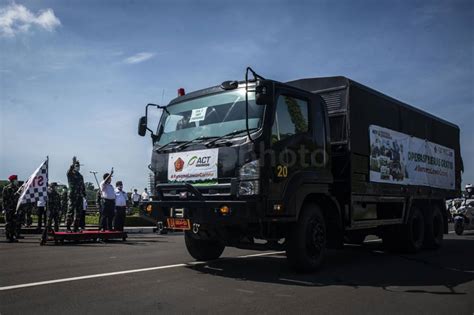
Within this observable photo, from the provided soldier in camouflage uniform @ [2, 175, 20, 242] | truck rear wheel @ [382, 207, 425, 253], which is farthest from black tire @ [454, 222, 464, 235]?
soldier in camouflage uniform @ [2, 175, 20, 242]

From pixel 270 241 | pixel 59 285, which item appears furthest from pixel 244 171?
pixel 59 285

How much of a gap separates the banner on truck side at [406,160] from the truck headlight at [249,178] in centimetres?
321

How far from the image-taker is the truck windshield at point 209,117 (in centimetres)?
611

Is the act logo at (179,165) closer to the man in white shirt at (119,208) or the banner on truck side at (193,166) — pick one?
the banner on truck side at (193,166)

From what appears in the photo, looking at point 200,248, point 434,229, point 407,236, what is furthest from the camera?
point 434,229

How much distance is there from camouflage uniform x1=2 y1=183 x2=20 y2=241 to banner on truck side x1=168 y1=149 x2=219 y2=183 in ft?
23.3

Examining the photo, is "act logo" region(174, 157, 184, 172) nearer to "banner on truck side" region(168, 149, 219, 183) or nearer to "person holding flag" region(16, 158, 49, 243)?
"banner on truck side" region(168, 149, 219, 183)

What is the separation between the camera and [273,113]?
600cm

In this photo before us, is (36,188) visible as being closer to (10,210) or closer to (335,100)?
(10,210)

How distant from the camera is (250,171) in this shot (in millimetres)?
5719

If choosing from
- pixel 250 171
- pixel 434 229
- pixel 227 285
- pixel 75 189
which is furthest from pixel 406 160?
pixel 75 189

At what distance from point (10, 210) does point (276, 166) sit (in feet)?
29.2

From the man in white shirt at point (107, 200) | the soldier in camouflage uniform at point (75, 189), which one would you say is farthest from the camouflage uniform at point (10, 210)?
the man in white shirt at point (107, 200)

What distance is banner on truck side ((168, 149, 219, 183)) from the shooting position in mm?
6086
